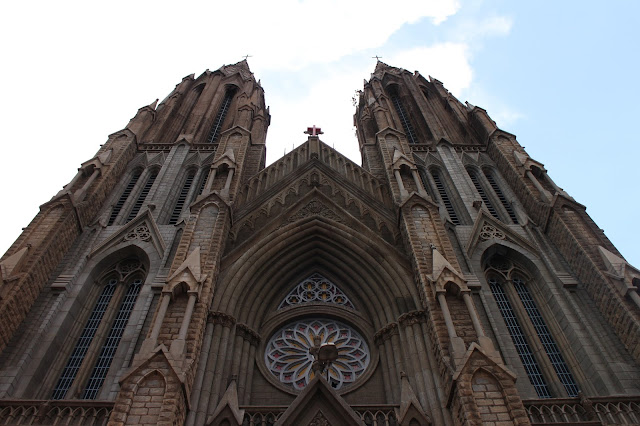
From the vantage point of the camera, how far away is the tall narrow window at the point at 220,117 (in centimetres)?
2376

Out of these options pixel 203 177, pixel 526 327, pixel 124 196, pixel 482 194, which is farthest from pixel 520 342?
pixel 124 196

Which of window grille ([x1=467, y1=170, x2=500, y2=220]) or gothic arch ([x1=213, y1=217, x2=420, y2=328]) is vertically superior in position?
window grille ([x1=467, y1=170, x2=500, y2=220])

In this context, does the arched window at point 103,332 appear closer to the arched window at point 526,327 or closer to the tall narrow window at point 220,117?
the tall narrow window at point 220,117

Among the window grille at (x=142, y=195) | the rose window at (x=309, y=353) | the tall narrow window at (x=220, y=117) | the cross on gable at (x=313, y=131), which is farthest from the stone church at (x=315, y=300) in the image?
the tall narrow window at (x=220, y=117)

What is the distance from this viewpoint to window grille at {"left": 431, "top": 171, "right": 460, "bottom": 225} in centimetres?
1727

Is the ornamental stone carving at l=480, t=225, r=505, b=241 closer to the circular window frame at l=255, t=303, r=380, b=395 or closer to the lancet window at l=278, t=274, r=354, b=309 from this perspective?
the lancet window at l=278, t=274, r=354, b=309

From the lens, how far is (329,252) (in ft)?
49.7

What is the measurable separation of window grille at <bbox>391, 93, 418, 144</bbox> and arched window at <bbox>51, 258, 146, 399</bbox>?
14393 mm

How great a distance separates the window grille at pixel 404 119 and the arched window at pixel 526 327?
10060 millimetres

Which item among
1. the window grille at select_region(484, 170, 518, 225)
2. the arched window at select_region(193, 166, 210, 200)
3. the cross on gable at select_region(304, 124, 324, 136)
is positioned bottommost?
the window grille at select_region(484, 170, 518, 225)

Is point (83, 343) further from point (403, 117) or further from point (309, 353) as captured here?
point (403, 117)

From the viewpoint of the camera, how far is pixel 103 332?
1291 cm

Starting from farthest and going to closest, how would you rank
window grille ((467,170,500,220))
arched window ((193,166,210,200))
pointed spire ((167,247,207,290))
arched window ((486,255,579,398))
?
arched window ((193,166,210,200)) < window grille ((467,170,500,220)) < arched window ((486,255,579,398)) < pointed spire ((167,247,207,290))

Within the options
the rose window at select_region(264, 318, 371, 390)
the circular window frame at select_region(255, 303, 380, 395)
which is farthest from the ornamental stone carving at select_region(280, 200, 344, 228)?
the rose window at select_region(264, 318, 371, 390)
